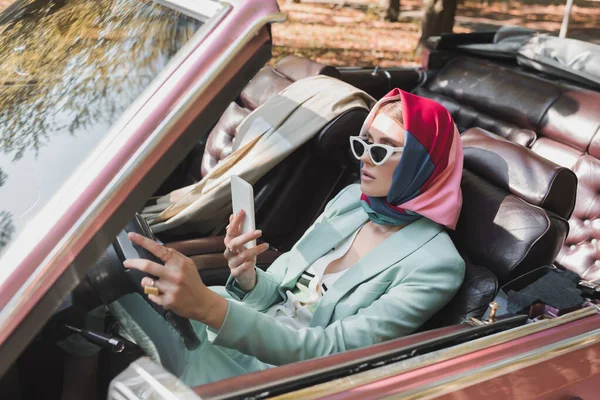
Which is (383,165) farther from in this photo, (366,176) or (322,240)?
(322,240)

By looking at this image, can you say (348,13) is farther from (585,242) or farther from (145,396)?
(145,396)

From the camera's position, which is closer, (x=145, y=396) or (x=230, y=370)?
(x=145, y=396)

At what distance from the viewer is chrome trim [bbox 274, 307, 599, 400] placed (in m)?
1.19

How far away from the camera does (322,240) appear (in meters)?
2.16

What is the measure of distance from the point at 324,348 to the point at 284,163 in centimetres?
141

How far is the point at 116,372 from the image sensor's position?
1.13 meters

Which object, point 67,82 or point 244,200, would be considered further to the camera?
point 244,200

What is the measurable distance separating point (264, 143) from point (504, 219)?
4.55 feet

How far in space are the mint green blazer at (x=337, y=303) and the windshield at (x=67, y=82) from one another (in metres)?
0.32

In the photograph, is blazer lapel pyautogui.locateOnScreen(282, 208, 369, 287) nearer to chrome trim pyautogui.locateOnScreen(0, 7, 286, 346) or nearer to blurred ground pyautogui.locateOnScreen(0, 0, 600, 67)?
chrome trim pyautogui.locateOnScreen(0, 7, 286, 346)

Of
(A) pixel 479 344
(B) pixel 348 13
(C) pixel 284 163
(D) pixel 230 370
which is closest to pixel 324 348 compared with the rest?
(D) pixel 230 370

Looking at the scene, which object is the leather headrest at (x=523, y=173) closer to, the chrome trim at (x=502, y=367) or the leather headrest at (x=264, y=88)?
the chrome trim at (x=502, y=367)

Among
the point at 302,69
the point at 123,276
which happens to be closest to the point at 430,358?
the point at 123,276

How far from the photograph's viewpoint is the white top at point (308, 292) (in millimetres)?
1964
